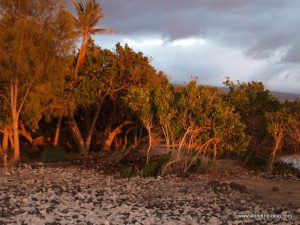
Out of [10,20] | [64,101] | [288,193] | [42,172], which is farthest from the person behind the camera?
[64,101]

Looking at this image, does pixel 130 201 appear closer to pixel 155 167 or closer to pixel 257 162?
pixel 155 167

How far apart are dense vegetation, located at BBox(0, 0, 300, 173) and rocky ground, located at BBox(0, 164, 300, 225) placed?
3096mm

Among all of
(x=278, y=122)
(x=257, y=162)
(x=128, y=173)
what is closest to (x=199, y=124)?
(x=128, y=173)

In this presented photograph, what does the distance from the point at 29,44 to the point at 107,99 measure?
11660mm

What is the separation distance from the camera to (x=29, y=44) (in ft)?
89.6

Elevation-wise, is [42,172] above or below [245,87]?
below

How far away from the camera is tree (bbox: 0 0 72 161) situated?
88.9ft

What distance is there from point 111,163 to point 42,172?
6191 mm

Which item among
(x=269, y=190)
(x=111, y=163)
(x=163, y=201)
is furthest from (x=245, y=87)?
(x=163, y=201)

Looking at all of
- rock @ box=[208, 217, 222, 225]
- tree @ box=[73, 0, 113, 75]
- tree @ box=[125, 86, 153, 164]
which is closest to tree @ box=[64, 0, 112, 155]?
tree @ box=[73, 0, 113, 75]

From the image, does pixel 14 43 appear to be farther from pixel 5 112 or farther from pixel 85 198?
pixel 85 198

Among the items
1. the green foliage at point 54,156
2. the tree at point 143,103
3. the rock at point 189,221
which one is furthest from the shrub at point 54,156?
the rock at point 189,221

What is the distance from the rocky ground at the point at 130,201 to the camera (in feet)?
46.2

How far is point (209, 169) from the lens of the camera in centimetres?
A: 2962
